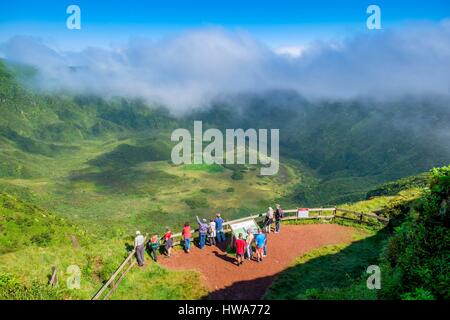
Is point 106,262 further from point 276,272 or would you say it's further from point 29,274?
point 276,272

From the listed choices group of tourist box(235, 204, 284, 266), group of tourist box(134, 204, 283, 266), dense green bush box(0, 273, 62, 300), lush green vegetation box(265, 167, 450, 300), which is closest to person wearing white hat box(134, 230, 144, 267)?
group of tourist box(134, 204, 283, 266)

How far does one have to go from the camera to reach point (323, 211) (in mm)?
32875

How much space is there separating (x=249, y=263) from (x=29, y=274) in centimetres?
1275

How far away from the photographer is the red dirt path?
2128 cm

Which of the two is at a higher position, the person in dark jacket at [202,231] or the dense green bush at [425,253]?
the dense green bush at [425,253]

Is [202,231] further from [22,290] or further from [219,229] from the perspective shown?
[22,290]

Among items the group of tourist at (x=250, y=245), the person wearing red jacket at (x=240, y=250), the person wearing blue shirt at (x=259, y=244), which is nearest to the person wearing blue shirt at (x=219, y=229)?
the group of tourist at (x=250, y=245)

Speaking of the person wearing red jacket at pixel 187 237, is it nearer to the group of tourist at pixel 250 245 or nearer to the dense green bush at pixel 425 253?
the group of tourist at pixel 250 245

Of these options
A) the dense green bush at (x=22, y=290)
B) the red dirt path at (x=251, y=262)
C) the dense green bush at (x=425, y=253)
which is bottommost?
the red dirt path at (x=251, y=262)

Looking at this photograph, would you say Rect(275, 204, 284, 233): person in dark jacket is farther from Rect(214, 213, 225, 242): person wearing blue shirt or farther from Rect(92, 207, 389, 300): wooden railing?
Rect(214, 213, 225, 242): person wearing blue shirt

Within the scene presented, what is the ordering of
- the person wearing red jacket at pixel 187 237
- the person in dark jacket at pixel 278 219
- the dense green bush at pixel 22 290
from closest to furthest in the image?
the dense green bush at pixel 22 290 → the person wearing red jacket at pixel 187 237 → the person in dark jacket at pixel 278 219

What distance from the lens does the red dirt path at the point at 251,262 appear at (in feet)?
69.8

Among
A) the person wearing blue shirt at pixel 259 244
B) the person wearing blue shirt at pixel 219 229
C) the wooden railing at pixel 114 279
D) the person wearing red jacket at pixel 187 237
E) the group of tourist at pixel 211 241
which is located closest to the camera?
the wooden railing at pixel 114 279
